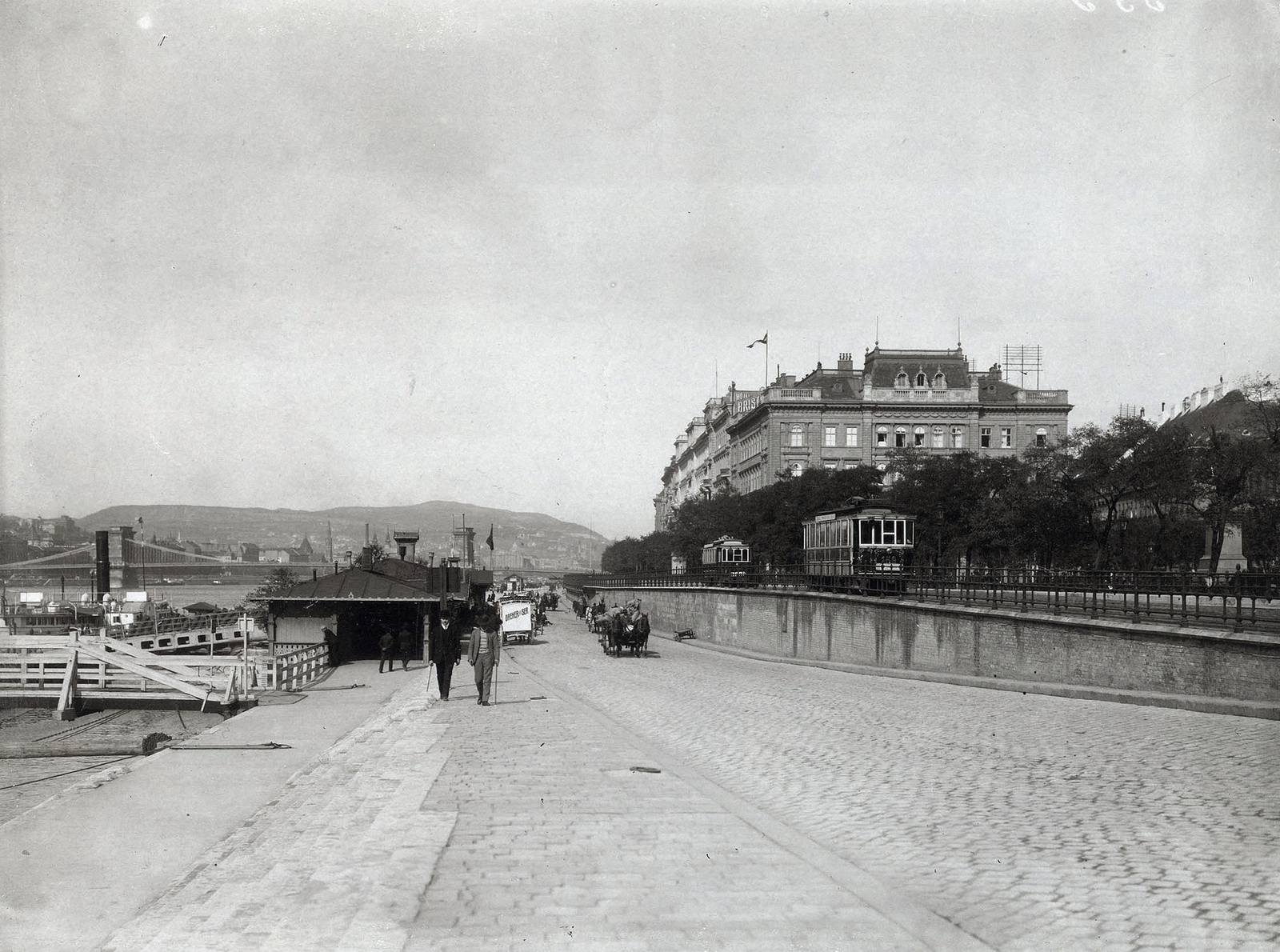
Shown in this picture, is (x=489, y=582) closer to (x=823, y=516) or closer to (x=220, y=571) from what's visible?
(x=823, y=516)

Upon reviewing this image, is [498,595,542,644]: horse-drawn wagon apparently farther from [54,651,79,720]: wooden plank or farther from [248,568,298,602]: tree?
[54,651,79,720]: wooden plank

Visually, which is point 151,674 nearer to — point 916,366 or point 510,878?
point 510,878

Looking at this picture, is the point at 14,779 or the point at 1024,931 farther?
→ the point at 14,779

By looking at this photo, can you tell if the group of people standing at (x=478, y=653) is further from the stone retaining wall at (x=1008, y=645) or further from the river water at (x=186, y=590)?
the river water at (x=186, y=590)

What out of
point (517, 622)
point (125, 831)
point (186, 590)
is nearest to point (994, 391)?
point (517, 622)

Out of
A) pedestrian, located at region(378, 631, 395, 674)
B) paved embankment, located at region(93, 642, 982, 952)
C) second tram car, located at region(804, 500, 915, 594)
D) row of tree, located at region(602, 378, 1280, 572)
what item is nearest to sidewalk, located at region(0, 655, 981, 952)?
paved embankment, located at region(93, 642, 982, 952)

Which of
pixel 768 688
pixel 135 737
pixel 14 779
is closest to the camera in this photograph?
pixel 14 779

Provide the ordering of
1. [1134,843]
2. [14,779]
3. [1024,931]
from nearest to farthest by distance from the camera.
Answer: [1024,931] < [1134,843] < [14,779]

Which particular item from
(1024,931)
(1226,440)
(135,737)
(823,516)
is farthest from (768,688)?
(823,516)

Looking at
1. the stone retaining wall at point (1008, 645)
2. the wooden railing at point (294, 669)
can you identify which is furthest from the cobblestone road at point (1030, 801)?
the wooden railing at point (294, 669)
